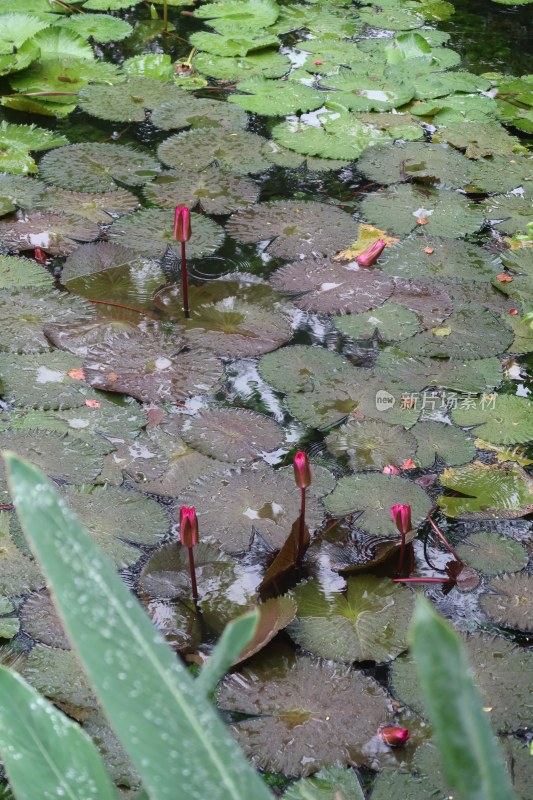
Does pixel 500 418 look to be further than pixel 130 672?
Yes

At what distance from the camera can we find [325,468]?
207 cm

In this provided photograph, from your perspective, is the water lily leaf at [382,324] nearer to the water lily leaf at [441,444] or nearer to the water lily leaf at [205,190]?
the water lily leaf at [441,444]

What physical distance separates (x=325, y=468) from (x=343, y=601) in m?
0.40

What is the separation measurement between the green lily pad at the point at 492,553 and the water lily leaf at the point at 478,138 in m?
1.98

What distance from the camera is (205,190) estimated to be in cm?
306

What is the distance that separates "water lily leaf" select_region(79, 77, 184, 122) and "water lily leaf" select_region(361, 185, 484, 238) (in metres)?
1.10

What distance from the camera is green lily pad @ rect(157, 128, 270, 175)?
3.21m

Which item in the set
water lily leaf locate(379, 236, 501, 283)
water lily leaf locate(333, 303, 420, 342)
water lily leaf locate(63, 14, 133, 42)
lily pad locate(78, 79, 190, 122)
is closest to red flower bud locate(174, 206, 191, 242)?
water lily leaf locate(333, 303, 420, 342)

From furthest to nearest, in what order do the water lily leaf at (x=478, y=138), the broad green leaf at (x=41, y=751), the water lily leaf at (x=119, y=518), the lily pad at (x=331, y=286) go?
the water lily leaf at (x=478, y=138), the lily pad at (x=331, y=286), the water lily leaf at (x=119, y=518), the broad green leaf at (x=41, y=751)

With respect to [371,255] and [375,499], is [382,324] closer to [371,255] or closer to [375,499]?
[371,255]

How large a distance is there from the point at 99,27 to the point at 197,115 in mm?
1043

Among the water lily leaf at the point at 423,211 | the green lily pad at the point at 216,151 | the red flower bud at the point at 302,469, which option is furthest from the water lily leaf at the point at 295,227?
the red flower bud at the point at 302,469

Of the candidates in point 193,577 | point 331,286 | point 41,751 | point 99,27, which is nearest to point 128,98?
point 99,27

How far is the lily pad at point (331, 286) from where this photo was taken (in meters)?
2.61
